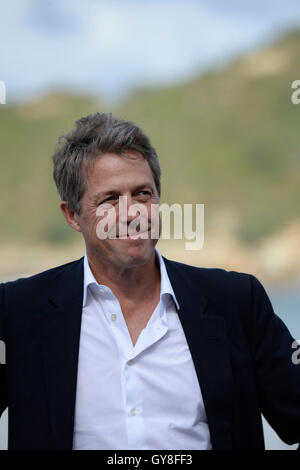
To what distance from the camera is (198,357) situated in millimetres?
1289

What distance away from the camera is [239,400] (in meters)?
1.31

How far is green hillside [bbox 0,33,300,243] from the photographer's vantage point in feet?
20.5

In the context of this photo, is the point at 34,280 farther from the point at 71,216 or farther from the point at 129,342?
the point at 129,342

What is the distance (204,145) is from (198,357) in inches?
202

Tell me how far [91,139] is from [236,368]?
0.59m

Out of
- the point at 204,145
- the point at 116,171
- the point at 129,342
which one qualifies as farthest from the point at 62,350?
the point at 204,145

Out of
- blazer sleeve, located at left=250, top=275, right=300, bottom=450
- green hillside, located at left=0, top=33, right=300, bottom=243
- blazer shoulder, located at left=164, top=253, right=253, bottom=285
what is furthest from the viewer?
green hillside, located at left=0, top=33, right=300, bottom=243

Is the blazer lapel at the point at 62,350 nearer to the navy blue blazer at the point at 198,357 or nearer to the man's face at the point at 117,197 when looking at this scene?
the navy blue blazer at the point at 198,357

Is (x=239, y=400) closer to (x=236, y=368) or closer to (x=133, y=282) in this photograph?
(x=236, y=368)

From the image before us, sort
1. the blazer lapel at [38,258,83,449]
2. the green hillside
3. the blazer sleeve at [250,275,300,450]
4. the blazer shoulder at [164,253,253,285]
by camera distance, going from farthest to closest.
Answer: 1. the green hillside
2. the blazer shoulder at [164,253,253,285]
3. the blazer sleeve at [250,275,300,450]
4. the blazer lapel at [38,258,83,449]

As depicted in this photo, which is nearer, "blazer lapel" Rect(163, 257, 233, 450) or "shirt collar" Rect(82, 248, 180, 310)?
"blazer lapel" Rect(163, 257, 233, 450)

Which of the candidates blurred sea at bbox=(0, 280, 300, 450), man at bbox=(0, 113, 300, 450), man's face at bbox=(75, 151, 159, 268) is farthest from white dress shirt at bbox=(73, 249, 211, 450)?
blurred sea at bbox=(0, 280, 300, 450)

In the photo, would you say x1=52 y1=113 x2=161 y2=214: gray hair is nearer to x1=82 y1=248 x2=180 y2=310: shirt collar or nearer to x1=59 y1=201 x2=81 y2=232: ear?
x1=59 y1=201 x2=81 y2=232: ear

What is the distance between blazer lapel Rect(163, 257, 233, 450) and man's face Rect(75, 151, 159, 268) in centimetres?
16
